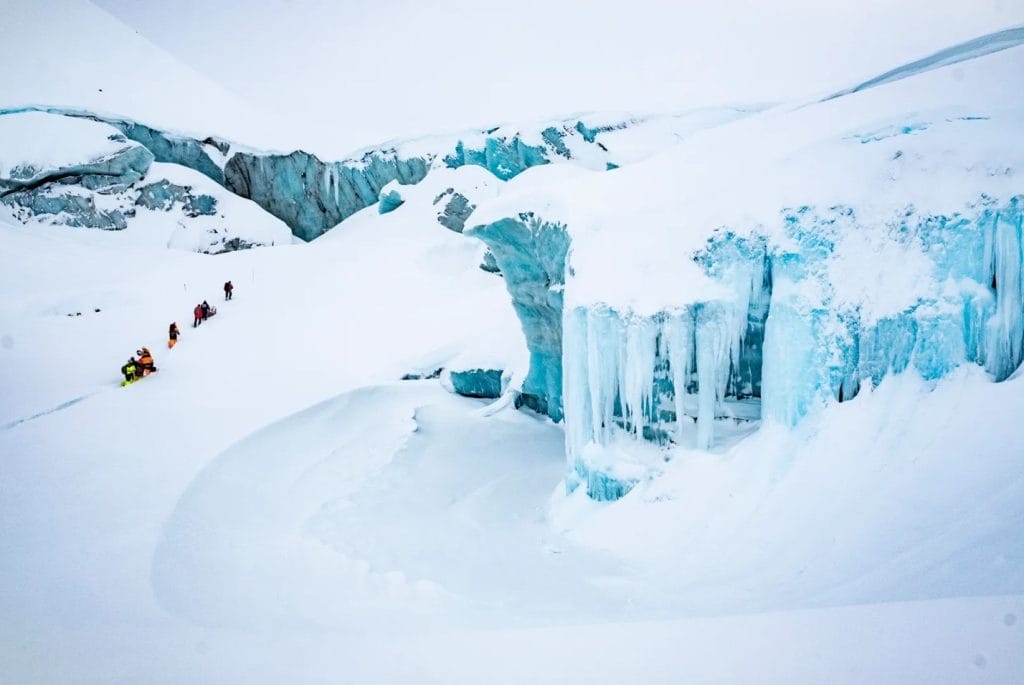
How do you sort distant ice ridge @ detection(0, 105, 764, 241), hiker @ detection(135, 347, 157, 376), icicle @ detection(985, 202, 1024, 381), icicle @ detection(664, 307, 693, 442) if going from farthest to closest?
distant ice ridge @ detection(0, 105, 764, 241) < hiker @ detection(135, 347, 157, 376) < icicle @ detection(664, 307, 693, 442) < icicle @ detection(985, 202, 1024, 381)

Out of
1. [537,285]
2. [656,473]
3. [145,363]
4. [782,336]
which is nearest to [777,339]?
[782,336]

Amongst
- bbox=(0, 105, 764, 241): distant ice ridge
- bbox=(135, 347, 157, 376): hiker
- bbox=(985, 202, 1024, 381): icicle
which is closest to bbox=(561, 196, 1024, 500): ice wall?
bbox=(985, 202, 1024, 381): icicle

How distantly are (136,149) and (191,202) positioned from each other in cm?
324

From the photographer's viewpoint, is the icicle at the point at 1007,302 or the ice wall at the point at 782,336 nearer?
the icicle at the point at 1007,302

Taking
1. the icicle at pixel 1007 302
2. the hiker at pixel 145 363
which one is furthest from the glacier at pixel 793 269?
the hiker at pixel 145 363

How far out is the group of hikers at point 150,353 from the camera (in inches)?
464

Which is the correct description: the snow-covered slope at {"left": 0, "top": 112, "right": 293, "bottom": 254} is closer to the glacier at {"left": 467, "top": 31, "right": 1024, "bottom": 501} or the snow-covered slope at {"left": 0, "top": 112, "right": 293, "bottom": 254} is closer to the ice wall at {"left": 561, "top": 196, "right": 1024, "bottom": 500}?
the glacier at {"left": 467, "top": 31, "right": 1024, "bottom": 501}

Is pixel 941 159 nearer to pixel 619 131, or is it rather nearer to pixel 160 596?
pixel 160 596

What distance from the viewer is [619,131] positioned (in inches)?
1193

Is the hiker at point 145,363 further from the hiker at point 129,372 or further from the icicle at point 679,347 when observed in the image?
the icicle at point 679,347

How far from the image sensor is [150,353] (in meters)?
13.6

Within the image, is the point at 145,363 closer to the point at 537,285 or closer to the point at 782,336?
the point at 537,285

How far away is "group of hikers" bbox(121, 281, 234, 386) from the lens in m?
11.8

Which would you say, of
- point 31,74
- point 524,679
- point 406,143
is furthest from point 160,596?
point 31,74
